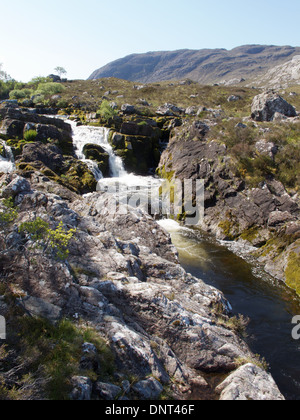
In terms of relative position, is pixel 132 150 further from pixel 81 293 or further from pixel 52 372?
pixel 52 372

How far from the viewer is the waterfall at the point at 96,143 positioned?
31.8 m

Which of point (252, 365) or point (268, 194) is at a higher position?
point (268, 194)

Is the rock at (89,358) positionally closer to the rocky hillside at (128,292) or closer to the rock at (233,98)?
the rocky hillside at (128,292)

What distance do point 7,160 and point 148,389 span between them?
2683cm

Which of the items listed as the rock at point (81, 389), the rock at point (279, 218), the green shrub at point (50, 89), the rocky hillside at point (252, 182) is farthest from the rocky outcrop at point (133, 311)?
the green shrub at point (50, 89)

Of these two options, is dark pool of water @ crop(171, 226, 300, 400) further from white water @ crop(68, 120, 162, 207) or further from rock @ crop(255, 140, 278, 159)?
rock @ crop(255, 140, 278, 159)

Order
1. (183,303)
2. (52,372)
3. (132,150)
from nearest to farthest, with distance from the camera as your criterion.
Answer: (52,372) < (183,303) < (132,150)

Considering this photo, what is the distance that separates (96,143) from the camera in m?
37.5

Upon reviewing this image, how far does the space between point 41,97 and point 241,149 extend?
49489mm

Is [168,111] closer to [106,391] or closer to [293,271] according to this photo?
[293,271]

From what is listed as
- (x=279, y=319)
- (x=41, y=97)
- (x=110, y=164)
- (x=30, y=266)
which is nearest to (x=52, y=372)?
(x=30, y=266)

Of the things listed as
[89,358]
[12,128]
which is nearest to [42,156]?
[12,128]
